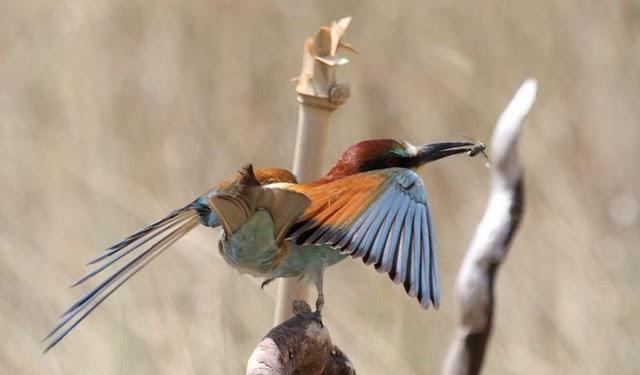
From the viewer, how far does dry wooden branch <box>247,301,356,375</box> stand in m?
1.23

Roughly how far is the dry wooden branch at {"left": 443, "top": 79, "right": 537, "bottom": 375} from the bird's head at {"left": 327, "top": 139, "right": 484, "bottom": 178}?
843 mm

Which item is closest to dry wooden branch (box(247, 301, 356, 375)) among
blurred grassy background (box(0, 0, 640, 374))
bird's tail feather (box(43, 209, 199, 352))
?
bird's tail feather (box(43, 209, 199, 352))

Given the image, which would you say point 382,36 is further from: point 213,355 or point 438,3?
point 213,355

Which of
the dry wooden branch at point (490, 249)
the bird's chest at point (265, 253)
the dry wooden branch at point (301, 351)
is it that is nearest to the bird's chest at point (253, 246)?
the bird's chest at point (265, 253)

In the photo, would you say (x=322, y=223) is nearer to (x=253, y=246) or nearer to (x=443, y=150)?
(x=253, y=246)

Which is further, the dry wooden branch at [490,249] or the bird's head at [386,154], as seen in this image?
the bird's head at [386,154]

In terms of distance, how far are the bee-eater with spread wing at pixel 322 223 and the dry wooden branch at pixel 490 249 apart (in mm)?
526

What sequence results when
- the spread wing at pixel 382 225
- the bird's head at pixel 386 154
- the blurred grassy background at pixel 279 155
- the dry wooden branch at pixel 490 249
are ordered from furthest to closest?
the blurred grassy background at pixel 279 155
the bird's head at pixel 386 154
the spread wing at pixel 382 225
the dry wooden branch at pixel 490 249

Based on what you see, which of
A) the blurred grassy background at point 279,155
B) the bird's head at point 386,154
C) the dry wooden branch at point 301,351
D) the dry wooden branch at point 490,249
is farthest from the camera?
the blurred grassy background at point 279,155

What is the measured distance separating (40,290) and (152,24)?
101cm

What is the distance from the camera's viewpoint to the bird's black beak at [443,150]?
5.78ft

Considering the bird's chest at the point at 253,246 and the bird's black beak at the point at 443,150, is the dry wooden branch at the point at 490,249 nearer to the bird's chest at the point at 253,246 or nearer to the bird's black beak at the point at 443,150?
the bird's chest at the point at 253,246

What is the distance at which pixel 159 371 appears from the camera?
2904mm

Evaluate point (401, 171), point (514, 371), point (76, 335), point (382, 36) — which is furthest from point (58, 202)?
point (401, 171)
